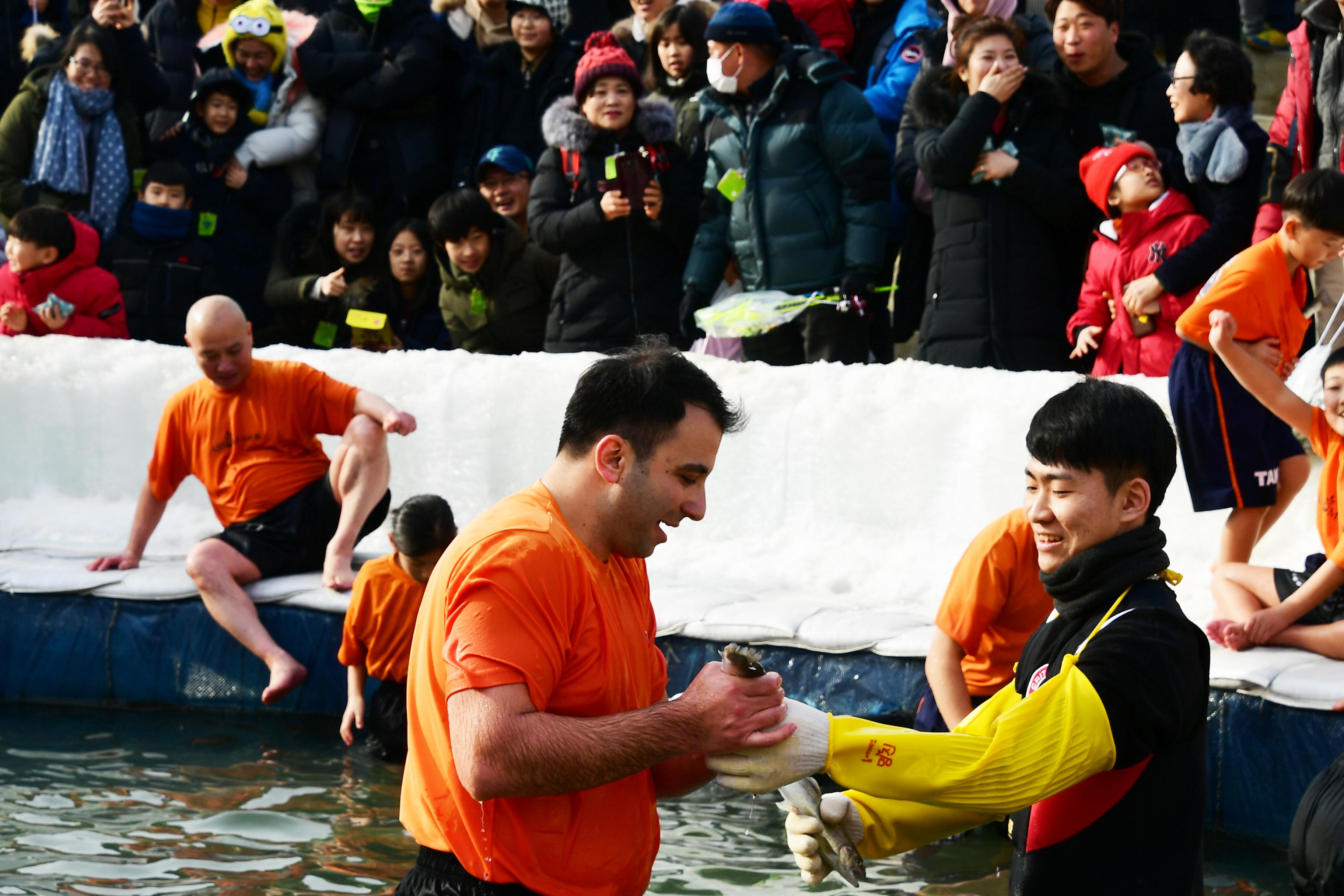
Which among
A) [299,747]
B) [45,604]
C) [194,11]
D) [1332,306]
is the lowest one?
[299,747]

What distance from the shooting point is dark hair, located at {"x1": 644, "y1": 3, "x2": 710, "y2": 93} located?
7191 mm

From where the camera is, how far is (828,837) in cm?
253

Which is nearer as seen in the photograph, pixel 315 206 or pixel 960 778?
pixel 960 778

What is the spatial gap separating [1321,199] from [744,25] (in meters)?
2.61

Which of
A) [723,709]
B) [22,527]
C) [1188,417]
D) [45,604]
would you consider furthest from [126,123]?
[723,709]

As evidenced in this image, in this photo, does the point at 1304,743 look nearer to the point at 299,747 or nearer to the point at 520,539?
the point at 520,539

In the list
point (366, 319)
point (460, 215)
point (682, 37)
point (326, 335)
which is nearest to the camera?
point (682, 37)

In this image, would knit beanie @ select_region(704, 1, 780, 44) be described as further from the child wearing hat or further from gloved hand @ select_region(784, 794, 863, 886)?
gloved hand @ select_region(784, 794, 863, 886)

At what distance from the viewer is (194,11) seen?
9.29m

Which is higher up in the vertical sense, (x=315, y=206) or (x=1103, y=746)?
(x=315, y=206)

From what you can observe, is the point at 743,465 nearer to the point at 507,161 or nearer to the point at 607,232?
the point at 607,232

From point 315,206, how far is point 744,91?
266 cm

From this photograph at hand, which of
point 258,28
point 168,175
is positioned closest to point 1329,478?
point 168,175

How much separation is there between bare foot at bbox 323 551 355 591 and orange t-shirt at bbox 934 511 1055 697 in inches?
104
